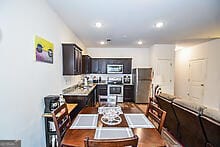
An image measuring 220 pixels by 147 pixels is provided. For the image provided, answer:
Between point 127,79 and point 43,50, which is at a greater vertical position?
point 43,50

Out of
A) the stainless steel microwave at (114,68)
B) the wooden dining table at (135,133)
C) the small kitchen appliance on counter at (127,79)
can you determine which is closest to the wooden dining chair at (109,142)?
the wooden dining table at (135,133)

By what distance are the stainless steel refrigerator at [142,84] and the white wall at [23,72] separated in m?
4.63

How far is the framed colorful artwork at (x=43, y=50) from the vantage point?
253 cm

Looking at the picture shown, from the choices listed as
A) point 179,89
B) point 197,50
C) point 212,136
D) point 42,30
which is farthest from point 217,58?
point 42,30

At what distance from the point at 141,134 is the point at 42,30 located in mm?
2278

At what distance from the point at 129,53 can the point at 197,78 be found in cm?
323

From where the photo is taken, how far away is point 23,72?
2119mm

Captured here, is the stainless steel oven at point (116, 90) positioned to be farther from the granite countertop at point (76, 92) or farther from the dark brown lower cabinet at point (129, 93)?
the granite countertop at point (76, 92)

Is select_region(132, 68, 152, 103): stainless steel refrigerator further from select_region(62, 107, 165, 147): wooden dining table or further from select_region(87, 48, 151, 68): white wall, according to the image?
select_region(62, 107, 165, 147): wooden dining table

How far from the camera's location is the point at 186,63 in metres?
7.93

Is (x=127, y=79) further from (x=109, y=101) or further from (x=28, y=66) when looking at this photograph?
(x=28, y=66)

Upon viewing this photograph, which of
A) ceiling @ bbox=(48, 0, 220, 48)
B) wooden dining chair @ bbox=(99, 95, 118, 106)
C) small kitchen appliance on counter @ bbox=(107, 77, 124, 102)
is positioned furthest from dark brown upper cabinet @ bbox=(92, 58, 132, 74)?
wooden dining chair @ bbox=(99, 95, 118, 106)

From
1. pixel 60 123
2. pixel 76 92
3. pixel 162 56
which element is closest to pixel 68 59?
pixel 76 92

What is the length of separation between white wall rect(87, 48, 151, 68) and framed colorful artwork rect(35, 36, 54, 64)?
4932mm
